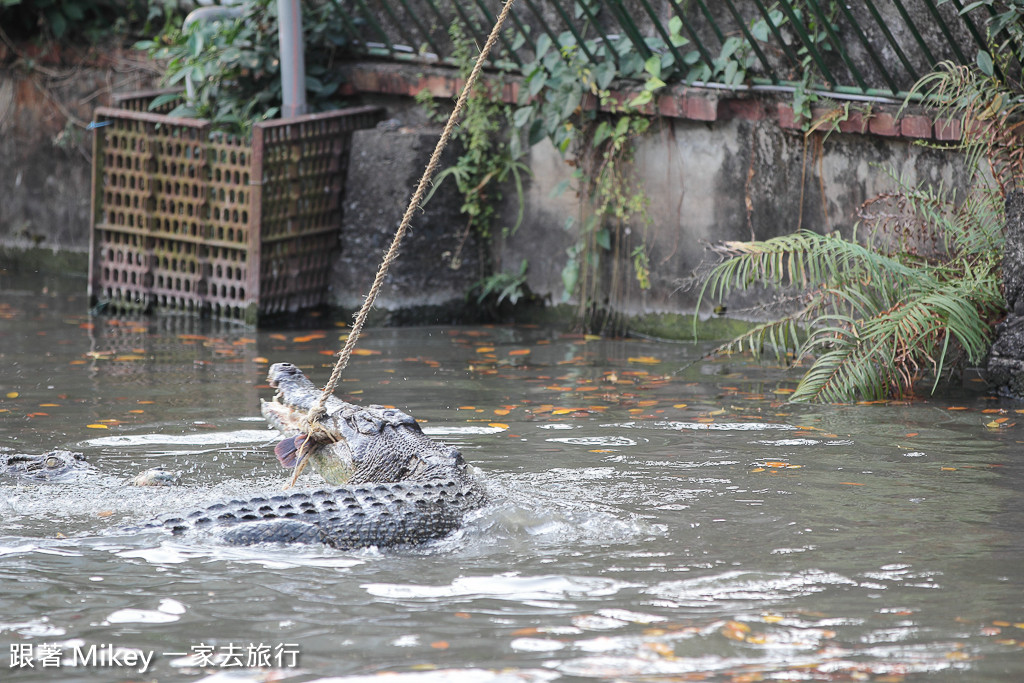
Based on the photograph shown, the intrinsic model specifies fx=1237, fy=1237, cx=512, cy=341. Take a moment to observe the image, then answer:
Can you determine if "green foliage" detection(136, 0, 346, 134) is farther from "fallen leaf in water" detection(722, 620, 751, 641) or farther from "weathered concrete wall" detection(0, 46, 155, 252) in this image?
"fallen leaf in water" detection(722, 620, 751, 641)

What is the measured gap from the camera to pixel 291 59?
8.81 metres

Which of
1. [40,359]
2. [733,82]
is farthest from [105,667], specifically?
[733,82]

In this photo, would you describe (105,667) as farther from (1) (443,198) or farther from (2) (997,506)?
(1) (443,198)

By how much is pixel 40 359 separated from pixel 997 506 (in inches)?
212

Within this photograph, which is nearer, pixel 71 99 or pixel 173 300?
pixel 173 300

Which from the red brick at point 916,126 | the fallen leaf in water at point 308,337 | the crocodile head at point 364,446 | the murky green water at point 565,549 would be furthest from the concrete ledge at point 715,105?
the crocodile head at point 364,446

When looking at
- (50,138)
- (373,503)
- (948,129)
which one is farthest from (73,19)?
(373,503)

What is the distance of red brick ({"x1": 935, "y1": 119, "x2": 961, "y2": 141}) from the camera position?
6906 millimetres

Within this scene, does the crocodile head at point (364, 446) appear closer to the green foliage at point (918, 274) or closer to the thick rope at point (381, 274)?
the thick rope at point (381, 274)

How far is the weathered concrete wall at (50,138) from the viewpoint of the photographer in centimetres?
1071

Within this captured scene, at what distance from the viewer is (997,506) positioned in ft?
14.8

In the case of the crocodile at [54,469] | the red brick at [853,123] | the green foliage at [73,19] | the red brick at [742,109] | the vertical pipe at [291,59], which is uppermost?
the green foliage at [73,19]

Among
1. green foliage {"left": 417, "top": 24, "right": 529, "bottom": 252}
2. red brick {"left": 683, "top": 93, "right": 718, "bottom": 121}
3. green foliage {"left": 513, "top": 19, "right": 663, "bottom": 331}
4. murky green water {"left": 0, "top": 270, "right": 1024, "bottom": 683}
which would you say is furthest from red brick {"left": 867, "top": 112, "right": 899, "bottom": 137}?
green foliage {"left": 417, "top": 24, "right": 529, "bottom": 252}

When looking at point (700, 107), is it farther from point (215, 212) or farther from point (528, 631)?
point (528, 631)
